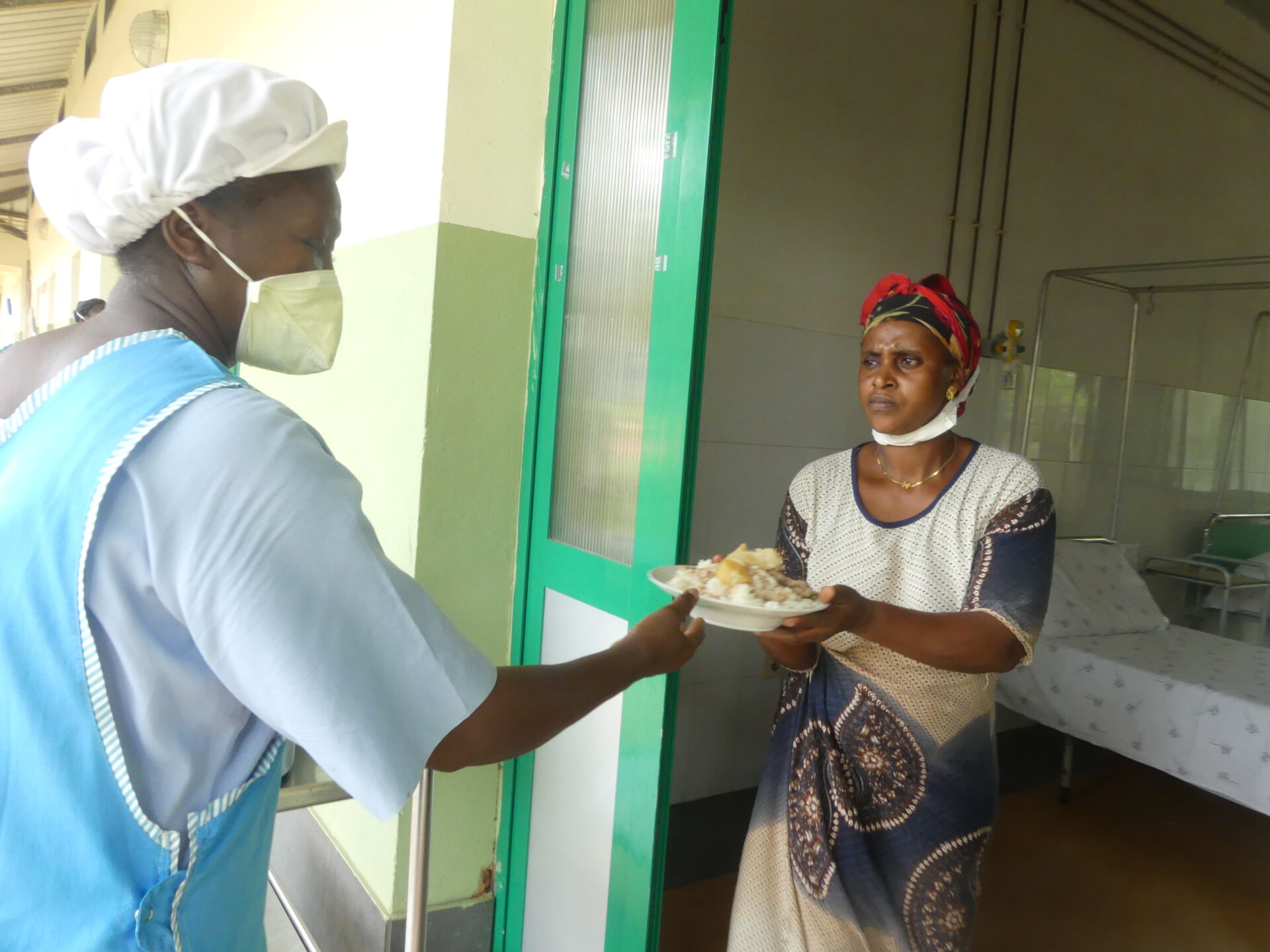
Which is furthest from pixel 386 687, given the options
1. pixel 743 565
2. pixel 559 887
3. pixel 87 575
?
pixel 559 887

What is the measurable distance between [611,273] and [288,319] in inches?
36.2

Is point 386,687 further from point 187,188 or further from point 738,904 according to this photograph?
point 738,904

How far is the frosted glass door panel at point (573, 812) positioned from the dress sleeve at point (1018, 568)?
0.71 meters

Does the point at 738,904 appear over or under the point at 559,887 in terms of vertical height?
over

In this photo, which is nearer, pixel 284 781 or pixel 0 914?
pixel 0 914

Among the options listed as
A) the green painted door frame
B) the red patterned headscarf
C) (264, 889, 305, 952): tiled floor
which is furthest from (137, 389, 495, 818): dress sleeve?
(264, 889, 305, 952): tiled floor

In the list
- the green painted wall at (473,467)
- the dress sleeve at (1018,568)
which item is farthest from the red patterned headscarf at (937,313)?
the green painted wall at (473,467)

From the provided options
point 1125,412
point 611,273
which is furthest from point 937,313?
point 1125,412

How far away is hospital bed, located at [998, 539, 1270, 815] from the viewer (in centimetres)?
307

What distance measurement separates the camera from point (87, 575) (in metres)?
0.81

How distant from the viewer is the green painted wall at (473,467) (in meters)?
1.97

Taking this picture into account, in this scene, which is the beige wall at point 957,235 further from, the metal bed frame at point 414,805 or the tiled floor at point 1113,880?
the metal bed frame at point 414,805

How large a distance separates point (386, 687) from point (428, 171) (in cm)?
146

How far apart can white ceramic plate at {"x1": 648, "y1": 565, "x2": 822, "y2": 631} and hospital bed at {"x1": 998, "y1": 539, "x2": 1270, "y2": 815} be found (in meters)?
2.57
